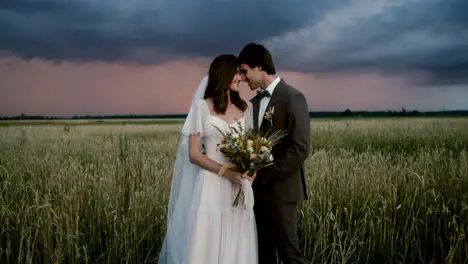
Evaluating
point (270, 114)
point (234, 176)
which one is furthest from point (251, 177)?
point (270, 114)

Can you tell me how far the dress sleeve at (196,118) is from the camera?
3.56 metres

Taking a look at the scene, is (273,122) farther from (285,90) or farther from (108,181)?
(108,181)

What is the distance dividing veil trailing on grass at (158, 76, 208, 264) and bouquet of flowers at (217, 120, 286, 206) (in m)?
0.49

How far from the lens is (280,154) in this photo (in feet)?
11.5

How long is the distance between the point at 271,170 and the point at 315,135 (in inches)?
494

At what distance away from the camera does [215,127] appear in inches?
134

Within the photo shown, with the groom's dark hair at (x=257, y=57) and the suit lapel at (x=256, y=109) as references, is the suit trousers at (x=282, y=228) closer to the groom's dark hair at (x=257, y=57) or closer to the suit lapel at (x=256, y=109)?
the suit lapel at (x=256, y=109)

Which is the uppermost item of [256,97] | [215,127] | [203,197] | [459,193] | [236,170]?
[256,97]

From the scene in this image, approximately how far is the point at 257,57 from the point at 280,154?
0.76 meters

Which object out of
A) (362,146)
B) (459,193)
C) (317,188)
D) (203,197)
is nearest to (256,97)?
(203,197)

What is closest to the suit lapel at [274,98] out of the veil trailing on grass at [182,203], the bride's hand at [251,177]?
the bride's hand at [251,177]

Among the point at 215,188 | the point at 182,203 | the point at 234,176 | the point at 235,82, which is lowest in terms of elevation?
the point at 182,203

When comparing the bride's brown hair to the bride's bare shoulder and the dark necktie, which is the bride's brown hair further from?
the dark necktie

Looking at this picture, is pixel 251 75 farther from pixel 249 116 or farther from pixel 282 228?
pixel 282 228
